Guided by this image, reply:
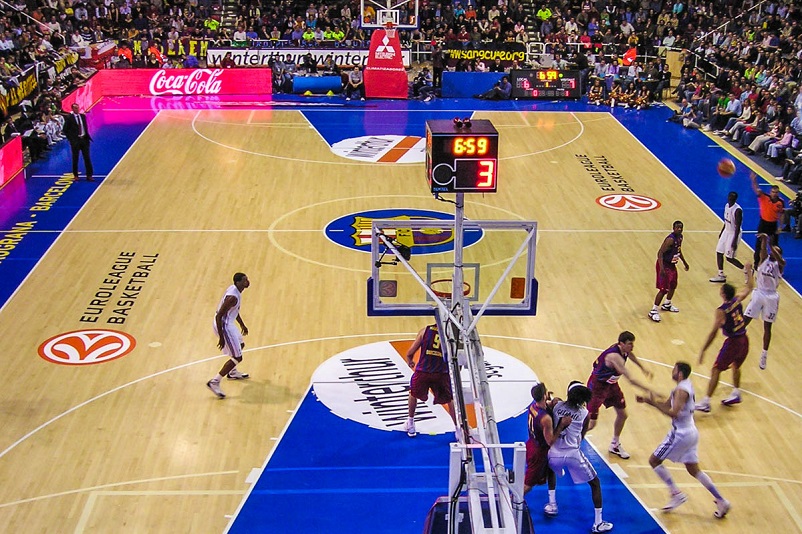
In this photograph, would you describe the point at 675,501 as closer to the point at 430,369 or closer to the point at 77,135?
the point at 430,369

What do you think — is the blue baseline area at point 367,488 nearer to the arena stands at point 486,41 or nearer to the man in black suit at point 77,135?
the man in black suit at point 77,135

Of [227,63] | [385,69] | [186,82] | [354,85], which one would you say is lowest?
[354,85]

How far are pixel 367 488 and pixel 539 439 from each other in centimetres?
206

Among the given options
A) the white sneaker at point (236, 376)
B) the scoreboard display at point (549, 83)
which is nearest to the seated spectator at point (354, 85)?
the scoreboard display at point (549, 83)

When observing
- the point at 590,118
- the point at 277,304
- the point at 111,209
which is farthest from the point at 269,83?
the point at 277,304

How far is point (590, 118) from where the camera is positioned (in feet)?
93.7

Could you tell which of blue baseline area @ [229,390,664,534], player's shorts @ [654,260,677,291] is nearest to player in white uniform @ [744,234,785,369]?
player's shorts @ [654,260,677,291]

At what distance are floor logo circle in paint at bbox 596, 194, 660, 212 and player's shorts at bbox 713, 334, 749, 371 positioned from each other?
322 inches

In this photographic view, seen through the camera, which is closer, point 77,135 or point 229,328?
point 229,328

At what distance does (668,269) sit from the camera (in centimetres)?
1437

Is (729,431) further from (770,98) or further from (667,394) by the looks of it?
(770,98)

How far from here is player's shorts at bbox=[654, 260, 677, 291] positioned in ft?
47.2

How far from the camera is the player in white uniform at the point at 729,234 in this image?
1563 centimetres

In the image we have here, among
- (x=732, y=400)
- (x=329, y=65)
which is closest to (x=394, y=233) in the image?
(x=732, y=400)
